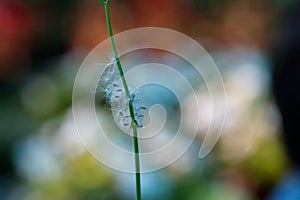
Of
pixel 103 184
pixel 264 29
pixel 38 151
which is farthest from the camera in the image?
pixel 264 29

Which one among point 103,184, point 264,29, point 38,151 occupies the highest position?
point 264,29

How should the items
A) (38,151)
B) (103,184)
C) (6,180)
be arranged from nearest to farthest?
1. (103,184)
2. (38,151)
3. (6,180)

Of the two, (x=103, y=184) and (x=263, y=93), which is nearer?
(x=103, y=184)

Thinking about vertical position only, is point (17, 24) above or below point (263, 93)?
above

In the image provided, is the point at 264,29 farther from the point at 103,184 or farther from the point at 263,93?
the point at 103,184

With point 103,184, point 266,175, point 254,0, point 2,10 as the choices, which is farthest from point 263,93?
point 2,10

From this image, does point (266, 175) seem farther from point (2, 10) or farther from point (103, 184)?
point (2, 10)

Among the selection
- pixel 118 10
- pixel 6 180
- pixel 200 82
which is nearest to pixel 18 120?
pixel 6 180
